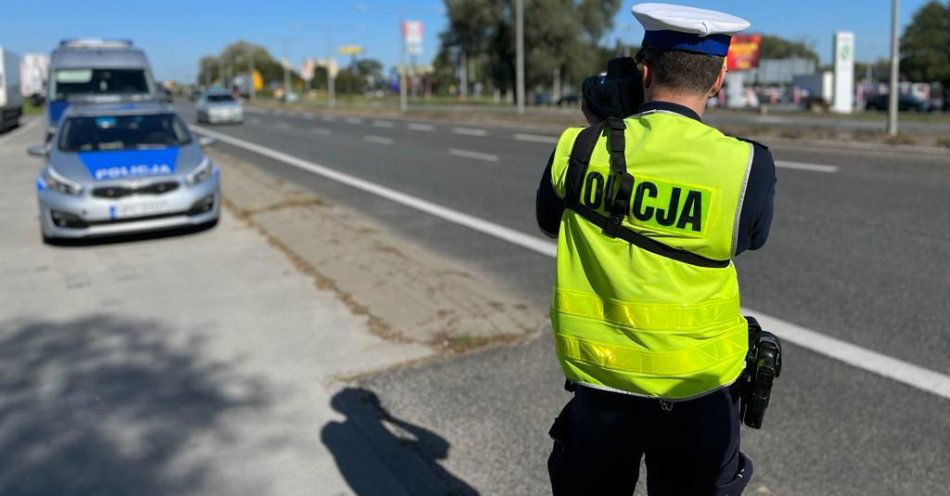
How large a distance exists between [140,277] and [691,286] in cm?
610

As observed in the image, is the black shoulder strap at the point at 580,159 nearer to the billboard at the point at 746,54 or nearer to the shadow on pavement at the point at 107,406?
the shadow on pavement at the point at 107,406

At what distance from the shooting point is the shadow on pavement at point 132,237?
8.62 metres

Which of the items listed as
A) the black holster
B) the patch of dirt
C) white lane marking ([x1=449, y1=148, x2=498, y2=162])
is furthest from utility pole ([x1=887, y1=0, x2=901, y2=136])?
the black holster

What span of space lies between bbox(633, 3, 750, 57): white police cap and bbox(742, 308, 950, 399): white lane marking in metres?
3.18

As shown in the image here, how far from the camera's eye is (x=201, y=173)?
29.6ft

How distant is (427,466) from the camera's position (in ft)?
11.3

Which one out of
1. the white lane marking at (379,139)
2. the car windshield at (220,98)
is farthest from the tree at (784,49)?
the white lane marking at (379,139)

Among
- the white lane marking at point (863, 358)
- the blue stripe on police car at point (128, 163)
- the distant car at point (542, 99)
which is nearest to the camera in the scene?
the white lane marking at point (863, 358)

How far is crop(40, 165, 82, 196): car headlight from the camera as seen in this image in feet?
27.3

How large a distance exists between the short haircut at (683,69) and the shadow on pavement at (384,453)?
1.98 m

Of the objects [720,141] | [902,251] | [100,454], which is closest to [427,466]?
[100,454]

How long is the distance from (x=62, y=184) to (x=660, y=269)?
800 cm

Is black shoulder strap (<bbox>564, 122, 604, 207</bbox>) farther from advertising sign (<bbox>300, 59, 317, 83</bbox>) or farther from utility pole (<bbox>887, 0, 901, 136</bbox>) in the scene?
advertising sign (<bbox>300, 59, 317, 83</bbox>)

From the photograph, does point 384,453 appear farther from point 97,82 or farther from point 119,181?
point 97,82
